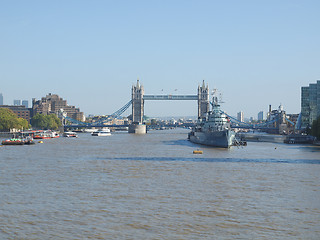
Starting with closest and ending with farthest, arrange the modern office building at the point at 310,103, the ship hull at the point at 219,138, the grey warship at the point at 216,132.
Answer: the ship hull at the point at 219,138, the grey warship at the point at 216,132, the modern office building at the point at 310,103

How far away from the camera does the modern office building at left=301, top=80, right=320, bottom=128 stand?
157375mm

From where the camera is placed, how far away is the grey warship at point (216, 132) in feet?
270

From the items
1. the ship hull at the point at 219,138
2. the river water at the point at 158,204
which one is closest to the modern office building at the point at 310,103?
the ship hull at the point at 219,138

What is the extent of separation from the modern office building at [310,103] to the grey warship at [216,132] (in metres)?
58.9

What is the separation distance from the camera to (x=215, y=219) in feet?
77.6

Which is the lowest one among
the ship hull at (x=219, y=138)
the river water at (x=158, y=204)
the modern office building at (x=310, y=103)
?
the river water at (x=158, y=204)

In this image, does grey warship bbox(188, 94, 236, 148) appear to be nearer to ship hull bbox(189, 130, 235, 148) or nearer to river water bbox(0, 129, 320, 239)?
ship hull bbox(189, 130, 235, 148)

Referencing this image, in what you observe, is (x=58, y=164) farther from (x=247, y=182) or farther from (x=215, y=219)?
(x=215, y=219)

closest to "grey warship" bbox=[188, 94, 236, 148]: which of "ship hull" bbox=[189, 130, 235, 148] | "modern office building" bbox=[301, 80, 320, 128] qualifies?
"ship hull" bbox=[189, 130, 235, 148]

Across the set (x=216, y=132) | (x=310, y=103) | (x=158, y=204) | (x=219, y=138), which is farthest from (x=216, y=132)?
(x=310, y=103)

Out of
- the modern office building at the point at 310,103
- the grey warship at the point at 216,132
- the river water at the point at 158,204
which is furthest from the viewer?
the modern office building at the point at 310,103

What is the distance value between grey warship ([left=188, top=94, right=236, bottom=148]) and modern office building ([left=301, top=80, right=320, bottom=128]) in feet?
193

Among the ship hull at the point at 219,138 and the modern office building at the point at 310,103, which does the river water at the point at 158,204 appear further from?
the modern office building at the point at 310,103

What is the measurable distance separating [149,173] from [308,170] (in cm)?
1486
